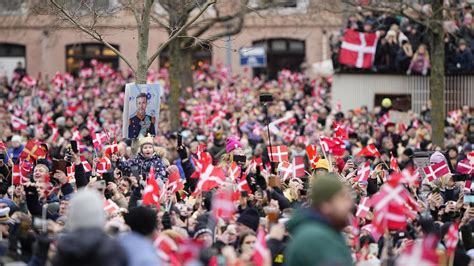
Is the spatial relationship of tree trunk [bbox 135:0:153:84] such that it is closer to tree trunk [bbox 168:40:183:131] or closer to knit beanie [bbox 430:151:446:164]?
knit beanie [bbox 430:151:446:164]

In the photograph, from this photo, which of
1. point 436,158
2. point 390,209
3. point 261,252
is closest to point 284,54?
point 436,158

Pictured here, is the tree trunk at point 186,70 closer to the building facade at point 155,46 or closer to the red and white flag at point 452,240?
the building facade at point 155,46

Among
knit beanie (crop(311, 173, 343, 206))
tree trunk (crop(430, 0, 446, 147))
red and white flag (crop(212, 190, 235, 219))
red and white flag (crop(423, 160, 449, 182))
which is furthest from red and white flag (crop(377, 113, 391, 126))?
knit beanie (crop(311, 173, 343, 206))

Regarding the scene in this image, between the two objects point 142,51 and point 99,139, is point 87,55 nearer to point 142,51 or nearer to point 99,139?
point 99,139

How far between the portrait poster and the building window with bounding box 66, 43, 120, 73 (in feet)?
93.4

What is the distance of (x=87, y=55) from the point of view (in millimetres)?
46656

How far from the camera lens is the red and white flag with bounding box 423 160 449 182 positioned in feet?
53.0

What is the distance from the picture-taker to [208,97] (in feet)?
111

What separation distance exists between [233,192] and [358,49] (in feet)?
56.3

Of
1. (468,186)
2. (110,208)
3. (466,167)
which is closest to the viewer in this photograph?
(110,208)

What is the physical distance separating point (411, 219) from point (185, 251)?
4191 mm

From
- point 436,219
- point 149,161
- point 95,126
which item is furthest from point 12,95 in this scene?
point 436,219

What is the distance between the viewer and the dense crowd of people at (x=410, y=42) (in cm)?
2894

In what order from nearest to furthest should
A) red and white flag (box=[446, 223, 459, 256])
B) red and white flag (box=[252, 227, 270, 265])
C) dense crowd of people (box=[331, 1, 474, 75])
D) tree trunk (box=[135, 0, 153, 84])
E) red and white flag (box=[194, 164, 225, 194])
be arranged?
red and white flag (box=[252, 227, 270, 265])
red and white flag (box=[446, 223, 459, 256])
red and white flag (box=[194, 164, 225, 194])
tree trunk (box=[135, 0, 153, 84])
dense crowd of people (box=[331, 1, 474, 75])
